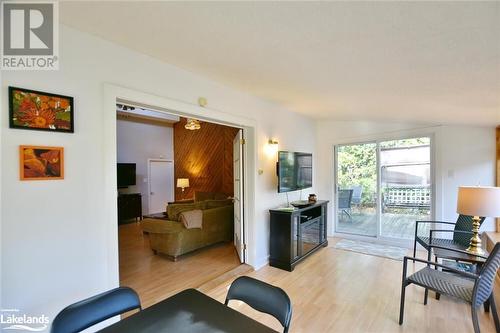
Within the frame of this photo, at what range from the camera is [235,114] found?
323cm

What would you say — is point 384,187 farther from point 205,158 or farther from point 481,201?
point 205,158

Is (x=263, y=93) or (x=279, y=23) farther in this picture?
(x=263, y=93)

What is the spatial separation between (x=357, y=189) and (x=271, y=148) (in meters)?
2.37

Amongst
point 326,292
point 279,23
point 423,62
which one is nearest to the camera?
point 279,23

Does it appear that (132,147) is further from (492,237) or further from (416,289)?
(492,237)

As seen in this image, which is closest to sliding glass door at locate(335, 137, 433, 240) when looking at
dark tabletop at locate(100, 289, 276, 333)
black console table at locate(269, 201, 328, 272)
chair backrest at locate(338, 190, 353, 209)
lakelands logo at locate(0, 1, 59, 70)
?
chair backrest at locate(338, 190, 353, 209)

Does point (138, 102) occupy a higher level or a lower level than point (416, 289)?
higher

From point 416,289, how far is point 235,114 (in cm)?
309

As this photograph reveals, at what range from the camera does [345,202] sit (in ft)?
17.3

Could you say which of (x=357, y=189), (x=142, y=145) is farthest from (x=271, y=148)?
(x=142, y=145)

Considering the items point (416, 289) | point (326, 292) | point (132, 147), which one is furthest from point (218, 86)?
point (132, 147)

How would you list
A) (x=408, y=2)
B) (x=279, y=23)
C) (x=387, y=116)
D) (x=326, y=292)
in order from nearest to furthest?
1. (x=408, y=2)
2. (x=279, y=23)
3. (x=326, y=292)
4. (x=387, y=116)

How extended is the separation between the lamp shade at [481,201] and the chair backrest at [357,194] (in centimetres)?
258

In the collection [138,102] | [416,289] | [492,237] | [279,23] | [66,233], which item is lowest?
[416,289]
